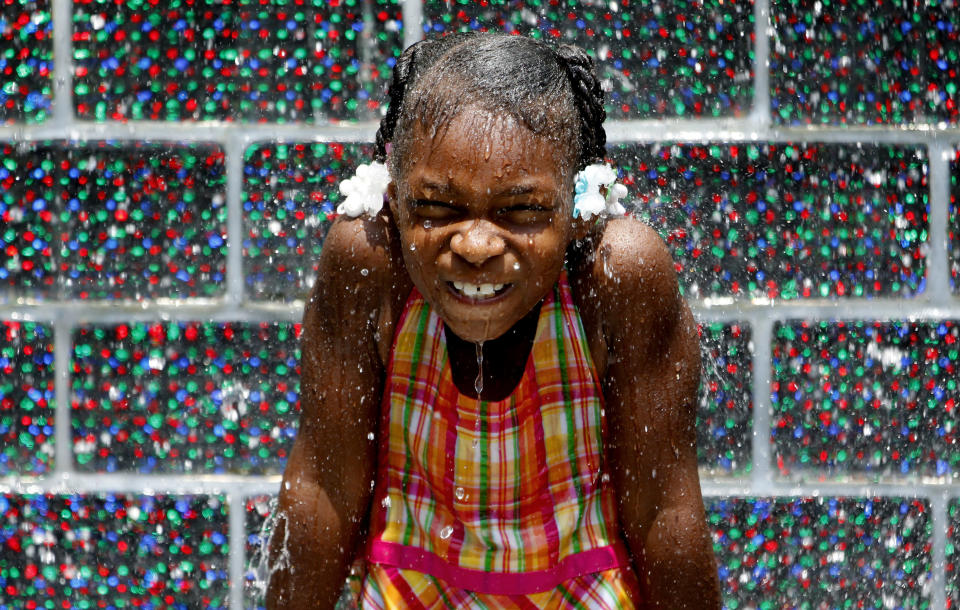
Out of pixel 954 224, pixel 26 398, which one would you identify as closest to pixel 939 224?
pixel 954 224

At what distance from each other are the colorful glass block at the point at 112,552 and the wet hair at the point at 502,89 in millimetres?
1122

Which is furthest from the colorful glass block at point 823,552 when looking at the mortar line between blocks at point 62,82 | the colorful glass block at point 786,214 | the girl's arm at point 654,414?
the mortar line between blocks at point 62,82

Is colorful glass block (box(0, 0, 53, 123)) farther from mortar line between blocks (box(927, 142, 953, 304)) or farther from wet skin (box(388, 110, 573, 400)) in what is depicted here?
mortar line between blocks (box(927, 142, 953, 304))

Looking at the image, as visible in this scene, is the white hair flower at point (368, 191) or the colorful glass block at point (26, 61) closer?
the white hair flower at point (368, 191)

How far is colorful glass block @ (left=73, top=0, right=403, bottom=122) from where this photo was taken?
2438 millimetres

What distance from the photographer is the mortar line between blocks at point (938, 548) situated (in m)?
2.52

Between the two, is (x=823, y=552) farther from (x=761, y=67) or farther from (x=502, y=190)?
(x=502, y=190)

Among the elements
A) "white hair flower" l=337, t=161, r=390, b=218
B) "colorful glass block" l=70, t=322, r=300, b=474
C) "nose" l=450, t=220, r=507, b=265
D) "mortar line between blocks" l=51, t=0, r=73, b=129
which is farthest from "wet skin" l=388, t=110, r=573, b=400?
"mortar line between blocks" l=51, t=0, r=73, b=129

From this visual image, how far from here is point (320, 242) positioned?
246 centimetres

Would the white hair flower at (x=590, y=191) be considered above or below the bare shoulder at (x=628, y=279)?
above

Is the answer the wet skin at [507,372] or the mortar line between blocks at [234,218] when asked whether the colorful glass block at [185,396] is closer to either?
the mortar line between blocks at [234,218]

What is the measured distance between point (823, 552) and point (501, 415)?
1.02 m

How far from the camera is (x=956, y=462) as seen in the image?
2520mm

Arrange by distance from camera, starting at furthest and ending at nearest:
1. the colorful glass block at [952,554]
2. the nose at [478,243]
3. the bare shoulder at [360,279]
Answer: the colorful glass block at [952,554] → the bare shoulder at [360,279] → the nose at [478,243]
